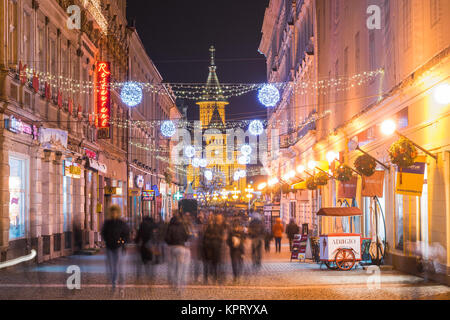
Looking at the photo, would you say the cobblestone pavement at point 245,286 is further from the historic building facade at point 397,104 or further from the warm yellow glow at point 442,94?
the warm yellow glow at point 442,94

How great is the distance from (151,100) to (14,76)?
3960cm

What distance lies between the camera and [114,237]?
14.6 meters

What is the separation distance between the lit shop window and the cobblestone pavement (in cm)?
129

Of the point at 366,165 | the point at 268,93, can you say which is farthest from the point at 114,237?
the point at 268,93

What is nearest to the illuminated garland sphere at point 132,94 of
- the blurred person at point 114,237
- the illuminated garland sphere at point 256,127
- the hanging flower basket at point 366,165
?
the illuminated garland sphere at point 256,127

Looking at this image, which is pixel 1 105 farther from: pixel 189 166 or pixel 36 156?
pixel 189 166

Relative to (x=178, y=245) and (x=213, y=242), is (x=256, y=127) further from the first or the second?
(x=178, y=245)

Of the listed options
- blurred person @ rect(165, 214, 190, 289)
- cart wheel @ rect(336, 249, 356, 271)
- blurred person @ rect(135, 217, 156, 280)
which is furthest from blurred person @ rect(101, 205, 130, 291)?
cart wheel @ rect(336, 249, 356, 271)

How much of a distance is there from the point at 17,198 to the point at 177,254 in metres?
9.30

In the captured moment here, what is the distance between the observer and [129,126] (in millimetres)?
44906

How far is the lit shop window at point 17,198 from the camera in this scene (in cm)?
2108

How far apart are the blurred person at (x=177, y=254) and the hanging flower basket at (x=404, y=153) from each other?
A: 19.0 feet

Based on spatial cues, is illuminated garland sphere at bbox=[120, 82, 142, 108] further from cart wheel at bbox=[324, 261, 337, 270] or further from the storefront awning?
→ cart wheel at bbox=[324, 261, 337, 270]
